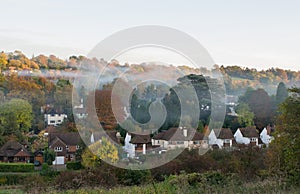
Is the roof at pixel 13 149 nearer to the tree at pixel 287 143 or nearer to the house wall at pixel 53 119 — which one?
the house wall at pixel 53 119

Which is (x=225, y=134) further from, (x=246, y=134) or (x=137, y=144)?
(x=137, y=144)

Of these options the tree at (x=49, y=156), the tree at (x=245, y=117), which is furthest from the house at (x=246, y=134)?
the tree at (x=49, y=156)

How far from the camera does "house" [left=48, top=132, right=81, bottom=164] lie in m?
23.7

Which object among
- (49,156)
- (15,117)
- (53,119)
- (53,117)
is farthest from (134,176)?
(53,117)

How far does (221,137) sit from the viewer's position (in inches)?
1006

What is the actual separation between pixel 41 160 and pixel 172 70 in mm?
9615

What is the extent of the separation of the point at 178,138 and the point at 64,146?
23.8ft

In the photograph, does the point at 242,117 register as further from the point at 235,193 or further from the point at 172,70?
the point at 235,193

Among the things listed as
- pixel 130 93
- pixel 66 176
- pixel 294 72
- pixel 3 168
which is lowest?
pixel 3 168

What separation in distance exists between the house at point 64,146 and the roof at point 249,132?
11.0 metres

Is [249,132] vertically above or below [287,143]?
below

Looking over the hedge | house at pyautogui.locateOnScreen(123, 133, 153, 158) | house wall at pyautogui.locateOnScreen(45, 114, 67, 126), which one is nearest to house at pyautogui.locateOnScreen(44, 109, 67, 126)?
house wall at pyautogui.locateOnScreen(45, 114, 67, 126)

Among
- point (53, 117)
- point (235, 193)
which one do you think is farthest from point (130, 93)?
point (235, 193)

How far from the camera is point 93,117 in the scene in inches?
981
